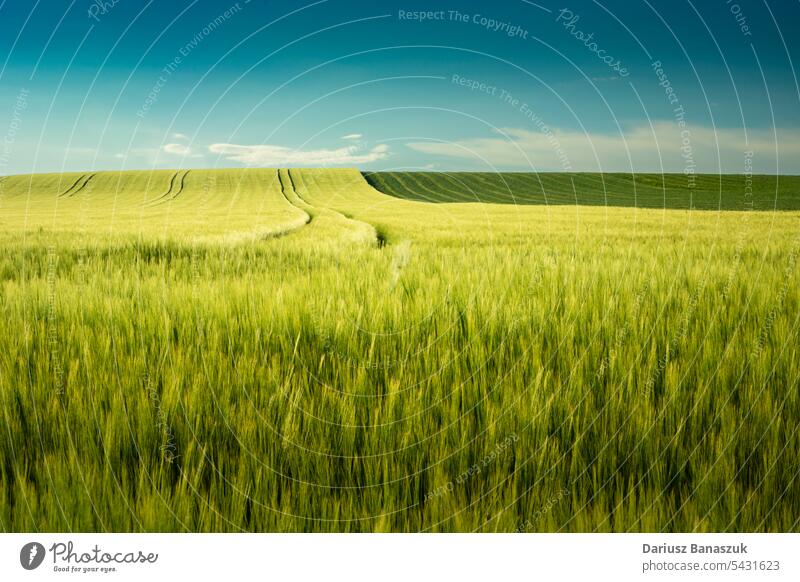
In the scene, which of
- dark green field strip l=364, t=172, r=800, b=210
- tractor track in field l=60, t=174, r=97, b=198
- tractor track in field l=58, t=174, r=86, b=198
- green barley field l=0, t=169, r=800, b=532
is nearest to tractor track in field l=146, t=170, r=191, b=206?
tractor track in field l=60, t=174, r=97, b=198

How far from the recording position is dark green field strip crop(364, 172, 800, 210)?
47344 millimetres

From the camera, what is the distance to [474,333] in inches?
79.2

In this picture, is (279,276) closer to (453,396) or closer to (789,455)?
(453,396)

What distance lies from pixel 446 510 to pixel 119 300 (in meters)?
2.15

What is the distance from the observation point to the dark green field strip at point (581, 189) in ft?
155

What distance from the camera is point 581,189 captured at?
60.3 meters

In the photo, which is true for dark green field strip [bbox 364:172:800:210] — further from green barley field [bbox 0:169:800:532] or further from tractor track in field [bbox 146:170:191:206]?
green barley field [bbox 0:169:800:532]

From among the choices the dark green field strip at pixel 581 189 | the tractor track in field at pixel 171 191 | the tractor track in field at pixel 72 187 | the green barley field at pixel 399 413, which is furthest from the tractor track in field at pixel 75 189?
the green barley field at pixel 399 413
